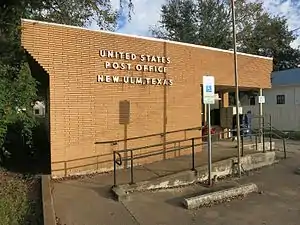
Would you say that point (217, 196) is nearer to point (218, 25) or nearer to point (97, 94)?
point (97, 94)

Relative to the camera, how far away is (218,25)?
40.0 m

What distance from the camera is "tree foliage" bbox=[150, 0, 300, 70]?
39.5 metres

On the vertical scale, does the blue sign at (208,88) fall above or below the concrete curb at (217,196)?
above

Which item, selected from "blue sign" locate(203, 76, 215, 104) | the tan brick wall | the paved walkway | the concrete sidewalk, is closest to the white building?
the tan brick wall

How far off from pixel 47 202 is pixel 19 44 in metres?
8.02

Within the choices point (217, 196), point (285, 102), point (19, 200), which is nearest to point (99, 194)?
point (19, 200)

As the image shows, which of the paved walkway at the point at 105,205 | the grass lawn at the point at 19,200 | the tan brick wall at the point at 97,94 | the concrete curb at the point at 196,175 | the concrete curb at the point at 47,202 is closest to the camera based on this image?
the concrete curb at the point at 47,202

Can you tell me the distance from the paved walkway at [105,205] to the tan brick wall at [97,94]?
1.05 m

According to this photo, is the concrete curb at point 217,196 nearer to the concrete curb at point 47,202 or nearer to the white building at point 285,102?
the concrete curb at point 47,202

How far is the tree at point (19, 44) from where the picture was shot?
1169 centimetres

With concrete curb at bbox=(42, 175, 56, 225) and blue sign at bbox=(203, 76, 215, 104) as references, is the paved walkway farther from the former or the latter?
blue sign at bbox=(203, 76, 215, 104)

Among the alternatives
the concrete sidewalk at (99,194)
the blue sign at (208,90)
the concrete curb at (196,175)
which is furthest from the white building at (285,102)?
the blue sign at (208,90)

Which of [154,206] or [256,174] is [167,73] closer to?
[256,174]

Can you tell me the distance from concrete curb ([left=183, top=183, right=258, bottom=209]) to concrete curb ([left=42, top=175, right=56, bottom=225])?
9.28ft
